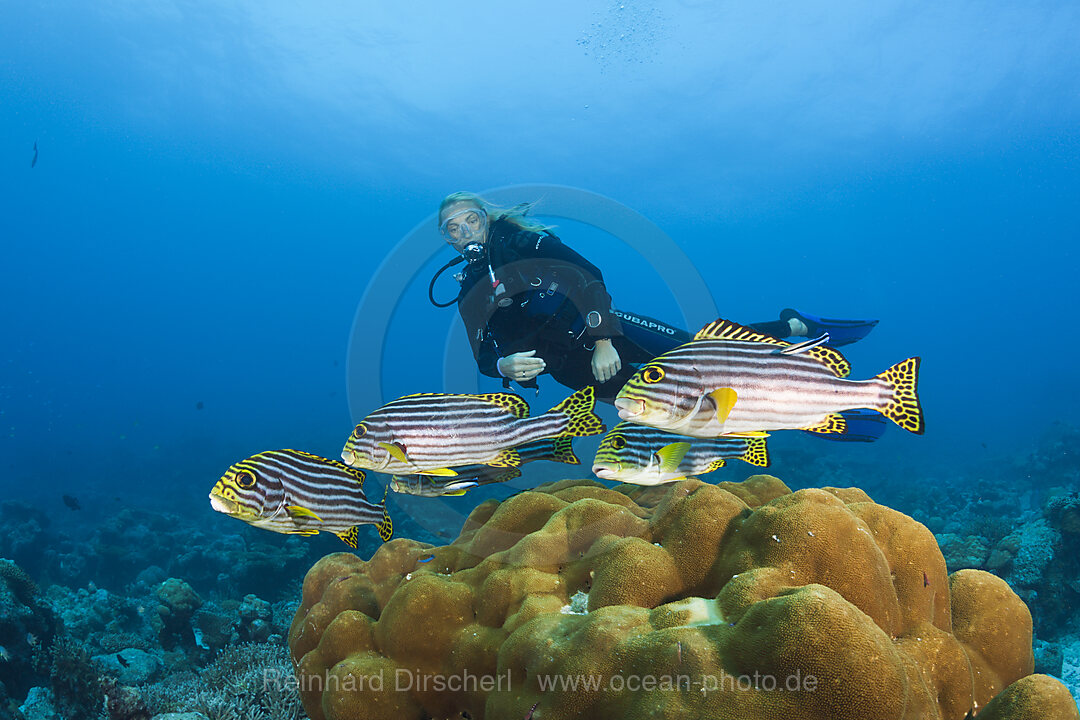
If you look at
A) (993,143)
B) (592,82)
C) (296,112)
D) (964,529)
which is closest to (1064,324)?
(993,143)

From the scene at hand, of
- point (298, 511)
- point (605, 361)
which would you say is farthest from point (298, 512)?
point (605, 361)

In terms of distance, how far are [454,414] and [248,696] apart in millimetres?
5200

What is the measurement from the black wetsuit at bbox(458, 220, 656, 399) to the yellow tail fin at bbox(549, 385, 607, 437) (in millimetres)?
2113

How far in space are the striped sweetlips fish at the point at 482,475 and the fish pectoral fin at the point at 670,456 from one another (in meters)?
0.59

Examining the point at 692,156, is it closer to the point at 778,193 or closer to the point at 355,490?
the point at 778,193

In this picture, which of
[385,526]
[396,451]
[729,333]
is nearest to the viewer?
[729,333]

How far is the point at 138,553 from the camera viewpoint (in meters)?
15.0

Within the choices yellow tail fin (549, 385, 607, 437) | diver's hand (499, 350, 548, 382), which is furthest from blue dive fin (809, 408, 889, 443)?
yellow tail fin (549, 385, 607, 437)

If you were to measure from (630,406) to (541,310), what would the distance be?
381 centimetres

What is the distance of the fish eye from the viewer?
255 centimetres

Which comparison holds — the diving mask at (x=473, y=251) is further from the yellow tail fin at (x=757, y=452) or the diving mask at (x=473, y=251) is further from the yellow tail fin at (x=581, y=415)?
the yellow tail fin at (x=757, y=452)

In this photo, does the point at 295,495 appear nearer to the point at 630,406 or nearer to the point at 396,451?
the point at 396,451

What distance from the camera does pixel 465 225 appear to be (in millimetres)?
6566

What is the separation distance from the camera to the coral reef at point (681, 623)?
1.80 meters
